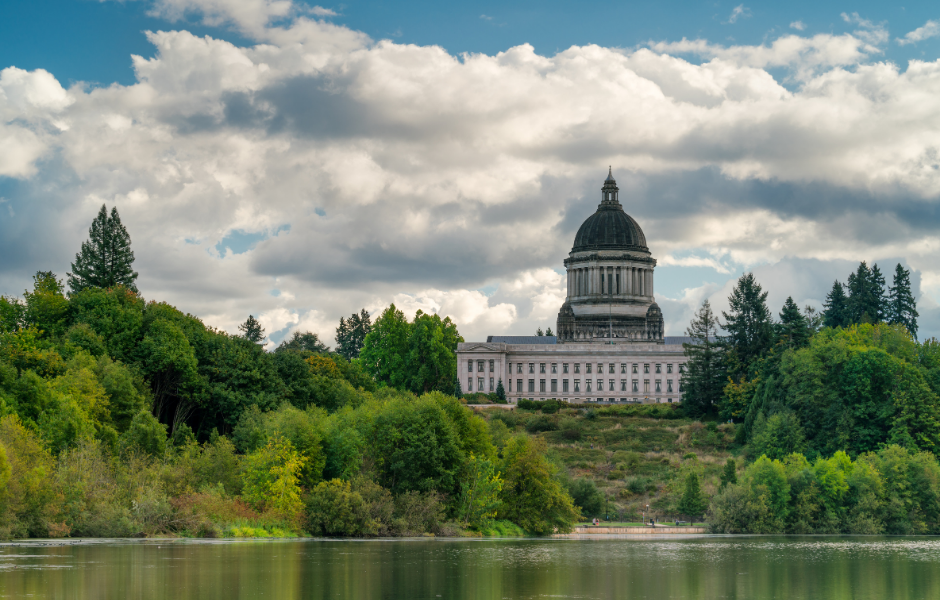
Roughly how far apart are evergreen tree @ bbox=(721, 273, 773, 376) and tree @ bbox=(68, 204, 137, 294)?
59053 millimetres

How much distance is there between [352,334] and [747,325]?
71.9m

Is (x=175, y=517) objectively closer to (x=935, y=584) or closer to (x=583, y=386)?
(x=935, y=584)

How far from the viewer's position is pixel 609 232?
169 metres

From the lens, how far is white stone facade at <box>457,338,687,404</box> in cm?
15288

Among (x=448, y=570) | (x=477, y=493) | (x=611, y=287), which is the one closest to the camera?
(x=448, y=570)

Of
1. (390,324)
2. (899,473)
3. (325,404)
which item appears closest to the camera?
(899,473)

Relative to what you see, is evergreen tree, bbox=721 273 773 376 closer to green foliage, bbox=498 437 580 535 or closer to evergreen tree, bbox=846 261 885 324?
evergreen tree, bbox=846 261 885 324

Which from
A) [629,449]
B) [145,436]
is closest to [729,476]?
[629,449]

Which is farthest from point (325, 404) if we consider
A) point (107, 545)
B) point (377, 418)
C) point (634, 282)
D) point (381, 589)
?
point (634, 282)

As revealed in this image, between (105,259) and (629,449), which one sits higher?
(105,259)

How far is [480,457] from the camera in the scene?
54938mm

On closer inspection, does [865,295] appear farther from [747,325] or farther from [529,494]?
[529,494]

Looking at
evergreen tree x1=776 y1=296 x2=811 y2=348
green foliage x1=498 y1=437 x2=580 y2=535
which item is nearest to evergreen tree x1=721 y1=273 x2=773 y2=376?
evergreen tree x1=776 y1=296 x2=811 y2=348

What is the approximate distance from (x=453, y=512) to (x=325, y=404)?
77.6 ft
